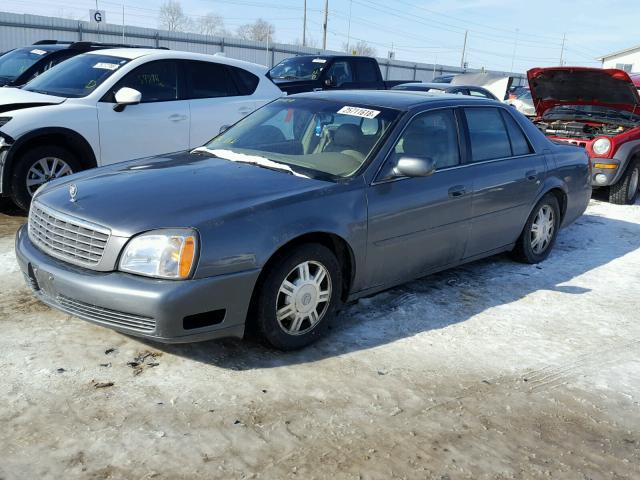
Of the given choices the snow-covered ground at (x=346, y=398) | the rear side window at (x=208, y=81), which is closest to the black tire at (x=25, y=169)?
the snow-covered ground at (x=346, y=398)

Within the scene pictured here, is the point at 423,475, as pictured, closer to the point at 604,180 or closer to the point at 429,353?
the point at 429,353

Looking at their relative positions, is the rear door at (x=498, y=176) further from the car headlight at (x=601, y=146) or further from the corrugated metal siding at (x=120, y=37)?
the corrugated metal siding at (x=120, y=37)

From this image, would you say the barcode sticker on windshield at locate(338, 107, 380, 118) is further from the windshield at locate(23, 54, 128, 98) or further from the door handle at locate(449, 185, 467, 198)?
the windshield at locate(23, 54, 128, 98)

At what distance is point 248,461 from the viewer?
281 centimetres

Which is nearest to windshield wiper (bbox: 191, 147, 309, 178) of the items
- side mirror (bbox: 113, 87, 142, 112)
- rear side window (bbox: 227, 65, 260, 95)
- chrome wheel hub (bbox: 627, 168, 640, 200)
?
side mirror (bbox: 113, 87, 142, 112)

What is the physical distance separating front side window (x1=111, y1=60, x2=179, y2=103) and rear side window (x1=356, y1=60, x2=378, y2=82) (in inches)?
256

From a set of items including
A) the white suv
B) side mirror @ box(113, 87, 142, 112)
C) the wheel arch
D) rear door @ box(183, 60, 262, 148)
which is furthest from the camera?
rear door @ box(183, 60, 262, 148)

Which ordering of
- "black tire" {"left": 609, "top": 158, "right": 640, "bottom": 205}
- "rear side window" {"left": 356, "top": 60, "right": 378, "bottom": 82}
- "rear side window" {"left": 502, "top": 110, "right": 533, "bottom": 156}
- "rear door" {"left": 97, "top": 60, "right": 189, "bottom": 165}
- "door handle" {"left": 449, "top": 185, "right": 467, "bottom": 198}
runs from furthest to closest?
"rear side window" {"left": 356, "top": 60, "right": 378, "bottom": 82}
"black tire" {"left": 609, "top": 158, "right": 640, "bottom": 205}
"rear door" {"left": 97, "top": 60, "right": 189, "bottom": 165}
"rear side window" {"left": 502, "top": 110, "right": 533, "bottom": 156}
"door handle" {"left": 449, "top": 185, "right": 467, "bottom": 198}

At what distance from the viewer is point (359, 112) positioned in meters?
4.66

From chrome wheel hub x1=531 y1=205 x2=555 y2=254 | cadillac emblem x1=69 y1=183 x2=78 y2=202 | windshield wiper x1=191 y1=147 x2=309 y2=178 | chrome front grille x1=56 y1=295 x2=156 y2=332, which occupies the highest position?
windshield wiper x1=191 y1=147 x2=309 y2=178

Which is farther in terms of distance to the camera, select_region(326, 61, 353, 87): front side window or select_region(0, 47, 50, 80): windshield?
select_region(326, 61, 353, 87): front side window

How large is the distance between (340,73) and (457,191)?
8727mm

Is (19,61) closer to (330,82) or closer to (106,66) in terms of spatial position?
(106,66)

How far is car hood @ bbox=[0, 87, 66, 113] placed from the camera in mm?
6430
